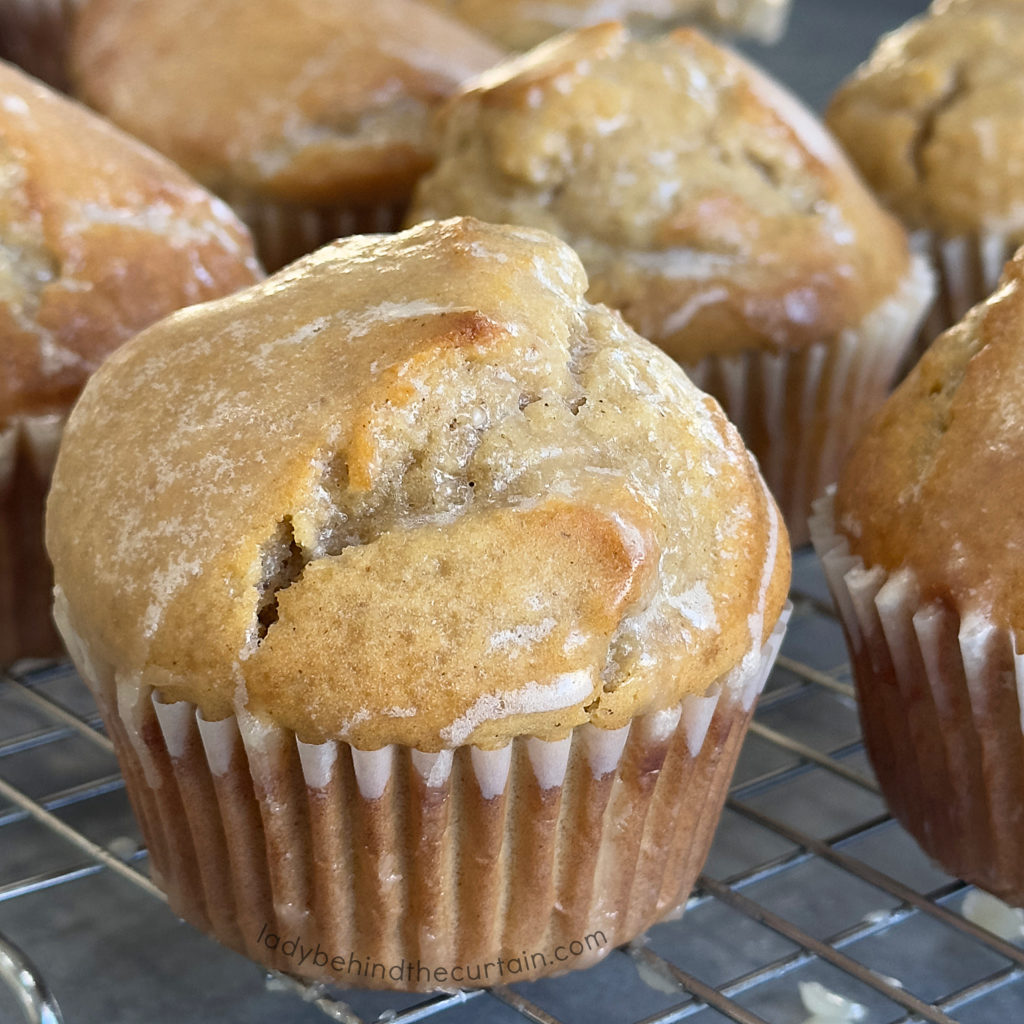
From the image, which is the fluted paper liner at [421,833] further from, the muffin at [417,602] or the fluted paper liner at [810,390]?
the fluted paper liner at [810,390]

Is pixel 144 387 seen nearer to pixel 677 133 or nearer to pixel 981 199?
pixel 677 133

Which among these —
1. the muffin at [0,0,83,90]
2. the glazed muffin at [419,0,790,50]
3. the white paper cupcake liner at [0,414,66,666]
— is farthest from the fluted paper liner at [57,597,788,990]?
the muffin at [0,0,83,90]

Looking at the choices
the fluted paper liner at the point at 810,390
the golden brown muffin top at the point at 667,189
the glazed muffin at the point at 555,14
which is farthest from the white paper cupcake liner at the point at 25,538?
the glazed muffin at the point at 555,14

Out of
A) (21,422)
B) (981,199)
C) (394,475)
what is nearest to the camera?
(394,475)

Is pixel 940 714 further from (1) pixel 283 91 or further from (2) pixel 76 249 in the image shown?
(1) pixel 283 91

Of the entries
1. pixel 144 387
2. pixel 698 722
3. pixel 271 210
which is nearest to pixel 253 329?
pixel 144 387

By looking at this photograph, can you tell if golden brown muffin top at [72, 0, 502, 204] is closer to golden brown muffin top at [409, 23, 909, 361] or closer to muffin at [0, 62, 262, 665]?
golden brown muffin top at [409, 23, 909, 361]
